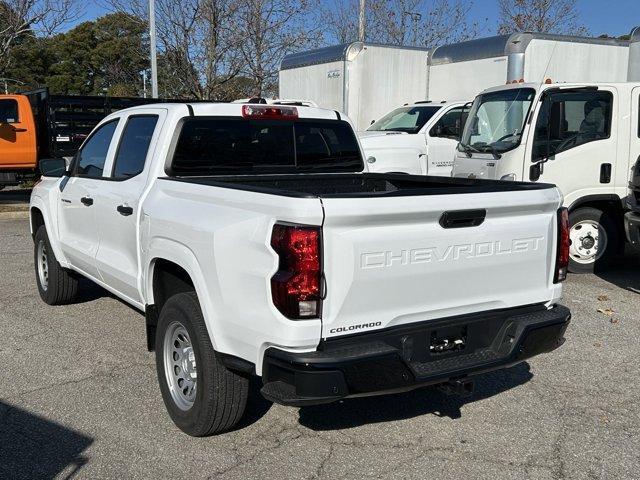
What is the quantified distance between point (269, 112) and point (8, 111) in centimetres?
1044

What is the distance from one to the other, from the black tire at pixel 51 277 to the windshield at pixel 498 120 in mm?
5102

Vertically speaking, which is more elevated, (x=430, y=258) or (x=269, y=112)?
(x=269, y=112)

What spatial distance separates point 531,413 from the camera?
409cm

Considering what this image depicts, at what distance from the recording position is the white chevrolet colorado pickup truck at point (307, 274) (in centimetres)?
290

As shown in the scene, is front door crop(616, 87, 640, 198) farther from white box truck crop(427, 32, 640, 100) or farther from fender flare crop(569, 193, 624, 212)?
white box truck crop(427, 32, 640, 100)

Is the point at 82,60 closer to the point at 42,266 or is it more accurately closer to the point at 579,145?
the point at 42,266

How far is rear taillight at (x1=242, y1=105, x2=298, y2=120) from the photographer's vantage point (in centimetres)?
464

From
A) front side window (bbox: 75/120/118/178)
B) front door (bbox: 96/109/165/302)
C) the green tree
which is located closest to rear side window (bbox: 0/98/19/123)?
front side window (bbox: 75/120/118/178)

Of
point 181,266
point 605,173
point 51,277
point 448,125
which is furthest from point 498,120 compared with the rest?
point 181,266

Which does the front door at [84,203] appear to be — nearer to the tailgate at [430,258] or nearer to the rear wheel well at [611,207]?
the tailgate at [430,258]

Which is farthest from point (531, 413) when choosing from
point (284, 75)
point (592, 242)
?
point (284, 75)

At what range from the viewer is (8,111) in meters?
13.2

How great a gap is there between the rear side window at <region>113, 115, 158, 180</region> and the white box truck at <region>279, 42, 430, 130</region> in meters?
8.64

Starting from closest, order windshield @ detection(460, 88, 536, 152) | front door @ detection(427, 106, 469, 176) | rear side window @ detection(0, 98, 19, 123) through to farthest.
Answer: windshield @ detection(460, 88, 536, 152)
front door @ detection(427, 106, 469, 176)
rear side window @ detection(0, 98, 19, 123)
